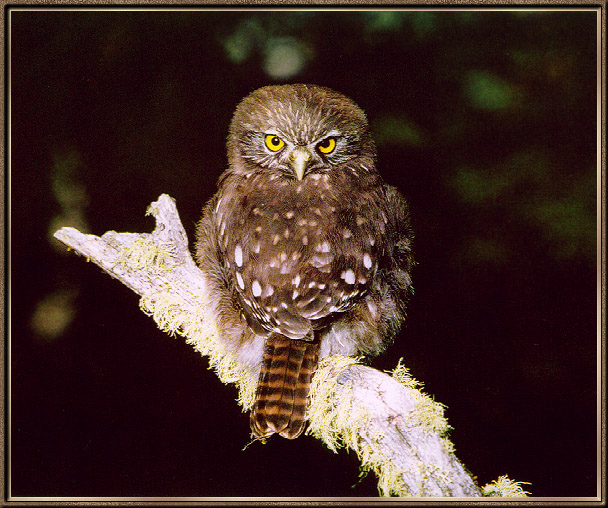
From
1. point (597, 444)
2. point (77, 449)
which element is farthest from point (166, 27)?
point (597, 444)

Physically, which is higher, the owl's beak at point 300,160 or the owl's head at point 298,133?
the owl's head at point 298,133

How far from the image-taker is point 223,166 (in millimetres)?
1580

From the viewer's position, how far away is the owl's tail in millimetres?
1272

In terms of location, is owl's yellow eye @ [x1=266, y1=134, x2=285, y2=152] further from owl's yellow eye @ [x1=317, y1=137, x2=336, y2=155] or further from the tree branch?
the tree branch

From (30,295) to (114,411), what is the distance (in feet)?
1.61

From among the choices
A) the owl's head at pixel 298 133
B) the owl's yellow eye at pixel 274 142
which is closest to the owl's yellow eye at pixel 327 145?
the owl's head at pixel 298 133

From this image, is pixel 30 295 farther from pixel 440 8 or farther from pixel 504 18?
pixel 504 18

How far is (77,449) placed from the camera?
1.50m

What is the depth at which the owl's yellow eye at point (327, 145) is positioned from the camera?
1.34 metres

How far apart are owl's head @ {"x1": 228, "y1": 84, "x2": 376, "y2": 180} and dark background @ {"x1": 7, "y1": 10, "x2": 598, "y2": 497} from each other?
0.37ft

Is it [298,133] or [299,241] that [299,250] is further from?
[298,133]

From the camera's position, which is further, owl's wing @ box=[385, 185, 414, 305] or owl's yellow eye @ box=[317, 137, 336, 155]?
owl's wing @ box=[385, 185, 414, 305]

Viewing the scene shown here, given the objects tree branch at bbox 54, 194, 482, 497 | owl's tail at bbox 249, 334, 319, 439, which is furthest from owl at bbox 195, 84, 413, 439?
tree branch at bbox 54, 194, 482, 497

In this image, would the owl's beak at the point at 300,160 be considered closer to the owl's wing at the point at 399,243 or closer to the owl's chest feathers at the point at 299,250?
the owl's chest feathers at the point at 299,250
